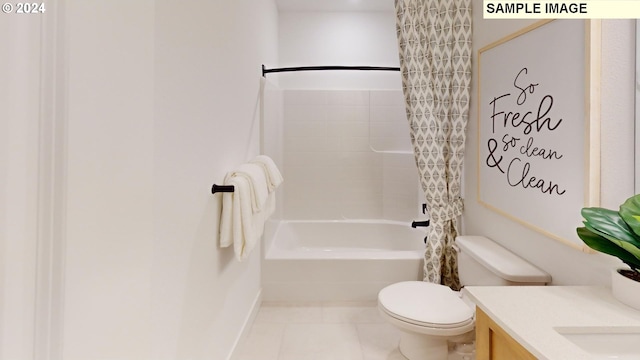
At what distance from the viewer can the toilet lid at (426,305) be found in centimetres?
146

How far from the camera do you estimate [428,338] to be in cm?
167

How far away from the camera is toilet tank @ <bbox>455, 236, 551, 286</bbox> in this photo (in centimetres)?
139

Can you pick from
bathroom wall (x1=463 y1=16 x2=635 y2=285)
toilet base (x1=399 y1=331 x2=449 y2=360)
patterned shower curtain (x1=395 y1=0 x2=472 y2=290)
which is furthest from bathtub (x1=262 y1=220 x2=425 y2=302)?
bathroom wall (x1=463 y1=16 x2=635 y2=285)

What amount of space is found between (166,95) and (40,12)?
44 centimetres

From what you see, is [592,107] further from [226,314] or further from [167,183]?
[226,314]

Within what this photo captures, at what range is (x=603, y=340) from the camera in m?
0.83

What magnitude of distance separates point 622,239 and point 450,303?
854mm

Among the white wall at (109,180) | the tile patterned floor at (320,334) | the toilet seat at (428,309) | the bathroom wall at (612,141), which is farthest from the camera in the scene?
the tile patterned floor at (320,334)

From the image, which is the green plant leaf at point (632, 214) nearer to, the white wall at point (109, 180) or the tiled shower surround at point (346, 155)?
the white wall at point (109, 180)

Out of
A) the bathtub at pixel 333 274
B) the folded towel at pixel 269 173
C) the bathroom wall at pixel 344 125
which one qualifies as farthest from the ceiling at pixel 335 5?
the bathtub at pixel 333 274

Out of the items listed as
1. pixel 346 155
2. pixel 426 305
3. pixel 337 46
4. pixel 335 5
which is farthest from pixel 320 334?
pixel 335 5

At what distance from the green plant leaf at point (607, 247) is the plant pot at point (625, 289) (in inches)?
1.9

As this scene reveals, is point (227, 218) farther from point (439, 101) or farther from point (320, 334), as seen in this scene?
point (439, 101)

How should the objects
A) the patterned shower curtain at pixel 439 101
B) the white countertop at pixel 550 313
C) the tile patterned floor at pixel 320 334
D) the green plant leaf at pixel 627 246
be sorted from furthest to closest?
the patterned shower curtain at pixel 439 101 → the tile patterned floor at pixel 320 334 → the green plant leaf at pixel 627 246 → the white countertop at pixel 550 313
